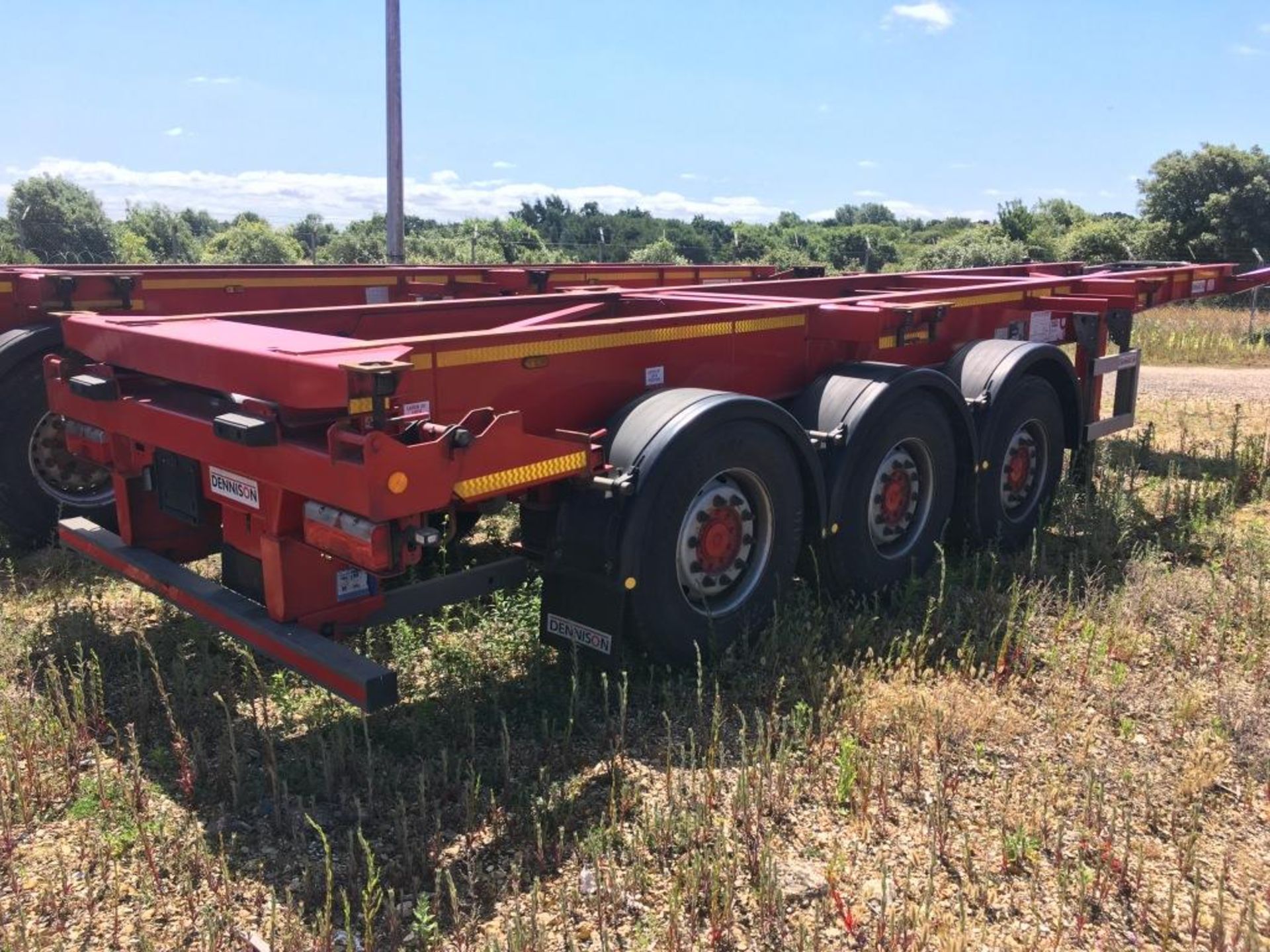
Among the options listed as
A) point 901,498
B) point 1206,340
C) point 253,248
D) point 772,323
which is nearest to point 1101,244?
point 1206,340

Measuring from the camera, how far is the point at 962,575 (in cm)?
534

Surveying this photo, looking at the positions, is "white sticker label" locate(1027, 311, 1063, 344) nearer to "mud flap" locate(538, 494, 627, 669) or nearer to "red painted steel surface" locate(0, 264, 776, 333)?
"red painted steel surface" locate(0, 264, 776, 333)

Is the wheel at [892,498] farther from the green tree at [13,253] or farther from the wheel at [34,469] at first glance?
the green tree at [13,253]

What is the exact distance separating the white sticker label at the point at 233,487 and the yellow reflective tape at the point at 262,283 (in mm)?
3334

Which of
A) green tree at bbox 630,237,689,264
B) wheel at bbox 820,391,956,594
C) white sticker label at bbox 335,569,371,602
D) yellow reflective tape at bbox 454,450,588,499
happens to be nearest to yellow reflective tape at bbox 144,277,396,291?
white sticker label at bbox 335,569,371,602

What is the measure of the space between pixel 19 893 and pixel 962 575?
4.26 meters

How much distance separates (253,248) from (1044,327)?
3716 cm

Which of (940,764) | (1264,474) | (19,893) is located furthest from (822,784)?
(1264,474)

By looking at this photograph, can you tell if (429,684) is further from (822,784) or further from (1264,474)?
(1264,474)

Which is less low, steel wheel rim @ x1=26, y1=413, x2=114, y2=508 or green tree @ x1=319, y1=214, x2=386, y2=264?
green tree @ x1=319, y1=214, x2=386, y2=264

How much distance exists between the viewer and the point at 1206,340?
16.7 meters

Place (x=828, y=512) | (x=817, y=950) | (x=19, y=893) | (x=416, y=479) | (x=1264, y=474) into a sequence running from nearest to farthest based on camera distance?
(x=817, y=950) < (x=19, y=893) < (x=416, y=479) < (x=828, y=512) < (x=1264, y=474)

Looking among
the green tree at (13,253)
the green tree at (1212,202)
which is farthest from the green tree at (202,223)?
the green tree at (1212,202)

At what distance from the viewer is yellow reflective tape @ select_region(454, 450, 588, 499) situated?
10.8 feet
